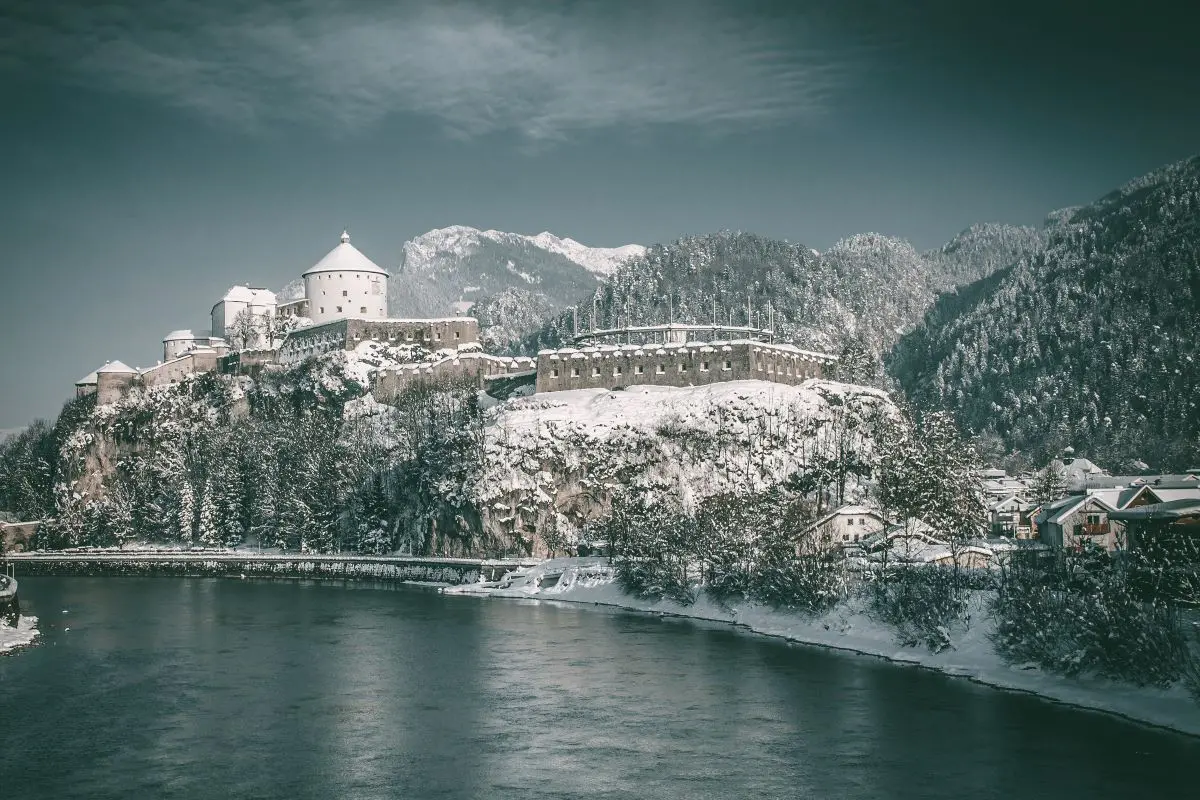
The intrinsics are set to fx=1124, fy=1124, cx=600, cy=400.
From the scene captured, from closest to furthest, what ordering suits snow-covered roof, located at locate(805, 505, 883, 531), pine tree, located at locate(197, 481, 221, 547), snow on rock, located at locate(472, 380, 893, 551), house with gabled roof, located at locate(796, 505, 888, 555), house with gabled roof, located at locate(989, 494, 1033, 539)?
house with gabled roof, located at locate(796, 505, 888, 555)
snow-covered roof, located at locate(805, 505, 883, 531)
snow on rock, located at locate(472, 380, 893, 551)
house with gabled roof, located at locate(989, 494, 1033, 539)
pine tree, located at locate(197, 481, 221, 547)

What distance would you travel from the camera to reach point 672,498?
80312 mm

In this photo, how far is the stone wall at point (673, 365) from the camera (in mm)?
89250

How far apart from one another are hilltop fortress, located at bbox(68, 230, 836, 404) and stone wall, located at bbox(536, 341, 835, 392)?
8 cm

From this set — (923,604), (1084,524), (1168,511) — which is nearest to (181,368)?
(1084,524)

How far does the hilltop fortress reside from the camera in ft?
300

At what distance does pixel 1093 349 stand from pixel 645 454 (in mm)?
93753

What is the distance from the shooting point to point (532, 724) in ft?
115

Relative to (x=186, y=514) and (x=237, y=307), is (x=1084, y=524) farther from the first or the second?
(x=237, y=307)

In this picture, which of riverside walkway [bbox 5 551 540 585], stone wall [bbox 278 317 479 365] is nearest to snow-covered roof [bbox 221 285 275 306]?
stone wall [bbox 278 317 479 365]

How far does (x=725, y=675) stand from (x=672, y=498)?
37783 mm

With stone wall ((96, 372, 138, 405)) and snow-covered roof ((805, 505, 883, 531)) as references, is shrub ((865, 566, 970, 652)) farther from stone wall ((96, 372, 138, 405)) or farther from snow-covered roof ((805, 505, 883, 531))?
stone wall ((96, 372, 138, 405))

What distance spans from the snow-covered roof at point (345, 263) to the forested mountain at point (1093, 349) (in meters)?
77.9

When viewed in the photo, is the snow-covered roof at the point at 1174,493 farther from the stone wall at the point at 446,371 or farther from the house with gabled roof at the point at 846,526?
the stone wall at the point at 446,371

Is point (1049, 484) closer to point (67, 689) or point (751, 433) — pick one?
point (751, 433)
